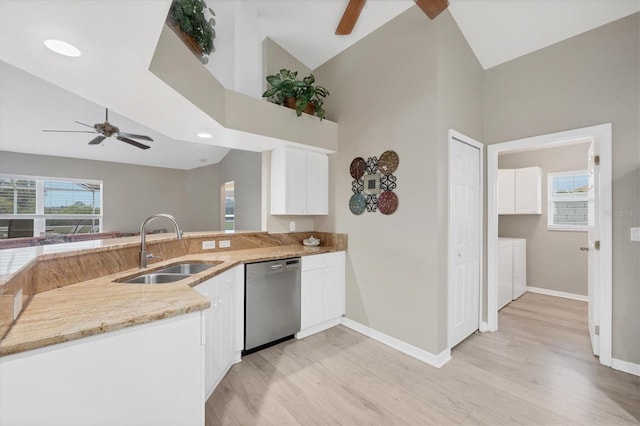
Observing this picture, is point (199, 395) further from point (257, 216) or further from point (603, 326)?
point (257, 216)

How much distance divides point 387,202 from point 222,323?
1.90m

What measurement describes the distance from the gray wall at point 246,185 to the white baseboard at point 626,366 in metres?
5.08

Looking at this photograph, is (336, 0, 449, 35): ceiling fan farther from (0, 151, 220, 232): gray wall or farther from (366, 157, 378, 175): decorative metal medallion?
(0, 151, 220, 232): gray wall

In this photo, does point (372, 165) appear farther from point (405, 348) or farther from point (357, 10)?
point (405, 348)

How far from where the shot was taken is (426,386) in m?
2.08

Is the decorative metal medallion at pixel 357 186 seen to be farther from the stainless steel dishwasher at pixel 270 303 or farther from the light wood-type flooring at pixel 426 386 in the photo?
the light wood-type flooring at pixel 426 386

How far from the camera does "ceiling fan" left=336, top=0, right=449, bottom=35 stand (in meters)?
2.14

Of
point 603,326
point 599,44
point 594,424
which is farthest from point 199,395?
point 599,44

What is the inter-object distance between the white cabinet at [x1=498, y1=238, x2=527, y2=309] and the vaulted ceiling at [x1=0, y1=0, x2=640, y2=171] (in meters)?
2.51

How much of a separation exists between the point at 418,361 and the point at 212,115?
2.85 m

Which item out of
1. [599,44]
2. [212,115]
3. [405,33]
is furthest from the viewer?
[405,33]

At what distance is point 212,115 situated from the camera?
2.22m

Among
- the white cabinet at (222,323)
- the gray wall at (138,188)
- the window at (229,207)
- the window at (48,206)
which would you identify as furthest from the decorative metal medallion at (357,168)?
the window at (48,206)

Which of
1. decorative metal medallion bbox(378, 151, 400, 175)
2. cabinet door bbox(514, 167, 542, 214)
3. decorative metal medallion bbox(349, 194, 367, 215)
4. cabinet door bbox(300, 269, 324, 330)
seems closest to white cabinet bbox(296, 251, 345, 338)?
cabinet door bbox(300, 269, 324, 330)
